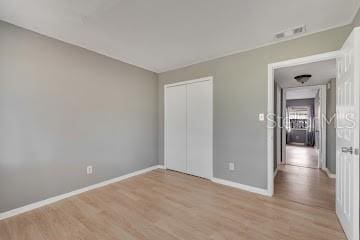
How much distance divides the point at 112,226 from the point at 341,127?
8.86 ft

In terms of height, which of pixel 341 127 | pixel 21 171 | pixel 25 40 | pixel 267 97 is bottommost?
pixel 21 171

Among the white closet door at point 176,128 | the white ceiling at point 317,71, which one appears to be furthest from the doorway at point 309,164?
Result: the white closet door at point 176,128

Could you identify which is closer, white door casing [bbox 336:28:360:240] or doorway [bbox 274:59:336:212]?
white door casing [bbox 336:28:360:240]

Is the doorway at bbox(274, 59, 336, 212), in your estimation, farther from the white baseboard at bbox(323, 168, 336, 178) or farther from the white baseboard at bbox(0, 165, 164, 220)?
the white baseboard at bbox(0, 165, 164, 220)

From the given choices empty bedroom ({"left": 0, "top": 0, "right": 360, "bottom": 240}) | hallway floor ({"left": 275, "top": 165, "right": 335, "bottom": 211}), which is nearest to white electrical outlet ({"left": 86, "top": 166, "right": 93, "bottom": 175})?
empty bedroom ({"left": 0, "top": 0, "right": 360, "bottom": 240})

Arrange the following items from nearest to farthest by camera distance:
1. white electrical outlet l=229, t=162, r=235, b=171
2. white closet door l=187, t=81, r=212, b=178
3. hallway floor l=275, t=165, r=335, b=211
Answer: hallway floor l=275, t=165, r=335, b=211 < white electrical outlet l=229, t=162, r=235, b=171 < white closet door l=187, t=81, r=212, b=178

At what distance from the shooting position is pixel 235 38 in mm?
2508

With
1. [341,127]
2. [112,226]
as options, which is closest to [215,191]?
[112,226]

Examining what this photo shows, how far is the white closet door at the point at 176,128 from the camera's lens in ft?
12.6

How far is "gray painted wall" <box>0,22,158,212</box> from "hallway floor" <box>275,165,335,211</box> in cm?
282

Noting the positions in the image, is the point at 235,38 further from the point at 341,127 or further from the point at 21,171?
the point at 21,171

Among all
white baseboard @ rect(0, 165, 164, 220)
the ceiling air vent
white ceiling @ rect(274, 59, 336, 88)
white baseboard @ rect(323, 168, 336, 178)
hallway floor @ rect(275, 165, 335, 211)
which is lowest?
hallway floor @ rect(275, 165, 335, 211)

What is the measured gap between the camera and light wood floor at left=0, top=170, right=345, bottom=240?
1.81 meters

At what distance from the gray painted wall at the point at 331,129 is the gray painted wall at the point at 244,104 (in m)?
2.03
